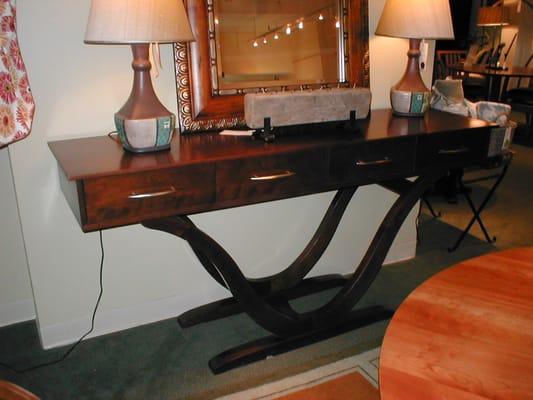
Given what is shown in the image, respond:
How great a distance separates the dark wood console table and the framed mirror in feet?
0.50

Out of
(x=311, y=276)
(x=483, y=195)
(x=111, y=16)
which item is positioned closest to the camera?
(x=111, y=16)

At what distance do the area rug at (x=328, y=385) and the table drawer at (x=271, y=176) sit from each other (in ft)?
2.31

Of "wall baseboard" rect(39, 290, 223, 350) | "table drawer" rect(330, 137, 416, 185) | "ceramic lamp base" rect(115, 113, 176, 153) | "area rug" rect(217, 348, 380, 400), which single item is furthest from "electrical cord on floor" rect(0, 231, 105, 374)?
"table drawer" rect(330, 137, 416, 185)

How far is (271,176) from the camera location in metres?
1.63

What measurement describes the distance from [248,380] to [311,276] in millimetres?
793

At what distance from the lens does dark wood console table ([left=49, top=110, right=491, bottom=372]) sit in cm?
144

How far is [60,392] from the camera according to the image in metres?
1.76

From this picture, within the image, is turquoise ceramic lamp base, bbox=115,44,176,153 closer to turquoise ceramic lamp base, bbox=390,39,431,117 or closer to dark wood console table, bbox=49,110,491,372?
dark wood console table, bbox=49,110,491,372

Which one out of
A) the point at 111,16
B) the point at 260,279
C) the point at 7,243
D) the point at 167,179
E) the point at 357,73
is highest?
the point at 111,16

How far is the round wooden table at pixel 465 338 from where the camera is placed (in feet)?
2.52

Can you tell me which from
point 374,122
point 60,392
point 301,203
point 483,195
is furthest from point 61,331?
point 483,195

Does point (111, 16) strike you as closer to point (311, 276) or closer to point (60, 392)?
point (60, 392)

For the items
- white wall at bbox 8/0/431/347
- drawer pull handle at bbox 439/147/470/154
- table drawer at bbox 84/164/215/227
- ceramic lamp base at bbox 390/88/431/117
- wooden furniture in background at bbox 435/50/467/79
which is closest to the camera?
table drawer at bbox 84/164/215/227

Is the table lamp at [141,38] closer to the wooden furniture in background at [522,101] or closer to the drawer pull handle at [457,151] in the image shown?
the drawer pull handle at [457,151]
